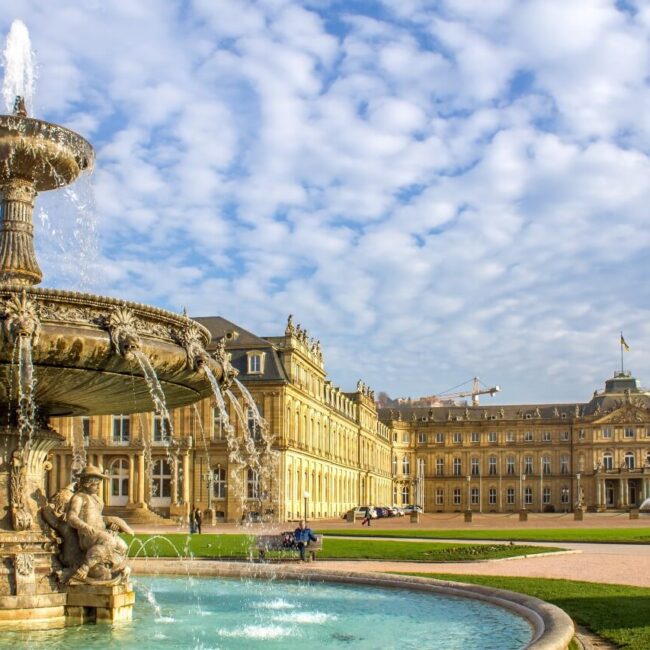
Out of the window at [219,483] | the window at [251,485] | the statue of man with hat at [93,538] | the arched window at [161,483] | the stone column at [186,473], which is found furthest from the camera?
the window at [251,485]

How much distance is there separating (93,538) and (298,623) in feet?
9.12

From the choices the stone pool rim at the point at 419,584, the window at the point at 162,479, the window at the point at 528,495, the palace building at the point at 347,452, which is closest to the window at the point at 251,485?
the palace building at the point at 347,452

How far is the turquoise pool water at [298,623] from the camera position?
10.0m

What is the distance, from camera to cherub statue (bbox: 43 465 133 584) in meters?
11.1

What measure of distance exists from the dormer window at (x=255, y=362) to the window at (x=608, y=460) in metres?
71.7

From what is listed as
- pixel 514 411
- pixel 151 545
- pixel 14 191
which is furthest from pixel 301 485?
pixel 514 411

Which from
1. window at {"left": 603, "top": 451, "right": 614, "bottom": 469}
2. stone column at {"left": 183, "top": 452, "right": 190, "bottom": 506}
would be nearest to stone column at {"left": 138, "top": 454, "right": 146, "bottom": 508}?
stone column at {"left": 183, "top": 452, "right": 190, "bottom": 506}

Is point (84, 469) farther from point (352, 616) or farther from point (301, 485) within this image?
point (301, 485)

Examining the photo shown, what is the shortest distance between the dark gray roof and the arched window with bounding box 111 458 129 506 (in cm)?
982

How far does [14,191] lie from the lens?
11797 mm

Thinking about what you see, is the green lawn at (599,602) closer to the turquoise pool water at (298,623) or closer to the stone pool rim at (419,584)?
the stone pool rim at (419,584)

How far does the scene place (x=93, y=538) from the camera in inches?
442

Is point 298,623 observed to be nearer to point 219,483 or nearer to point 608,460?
point 219,483

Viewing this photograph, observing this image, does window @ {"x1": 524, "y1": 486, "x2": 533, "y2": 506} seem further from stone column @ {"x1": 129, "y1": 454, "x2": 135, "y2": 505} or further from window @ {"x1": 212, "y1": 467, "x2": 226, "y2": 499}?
stone column @ {"x1": 129, "y1": 454, "x2": 135, "y2": 505}
